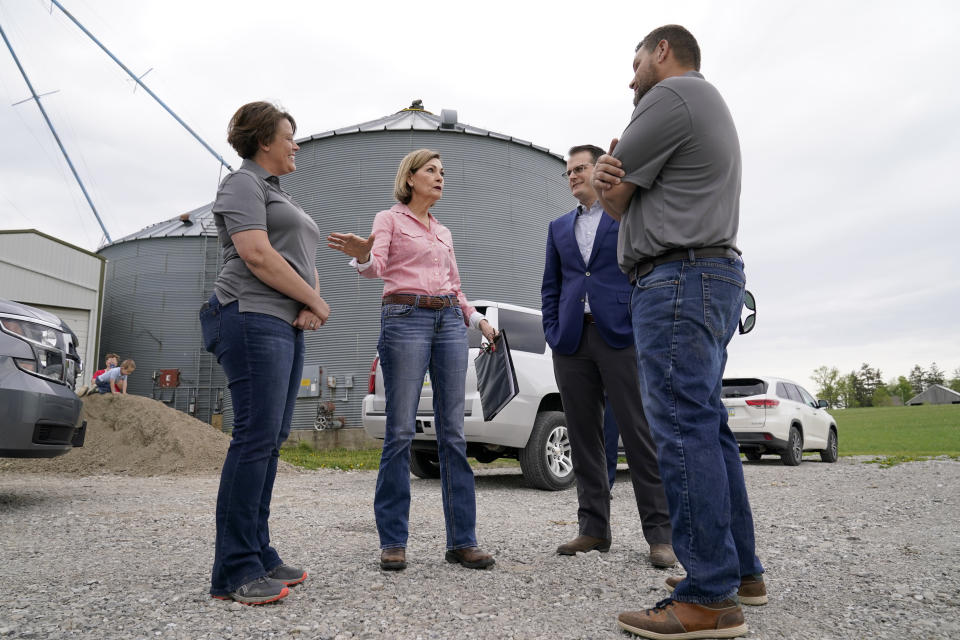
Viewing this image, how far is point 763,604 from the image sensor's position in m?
2.51

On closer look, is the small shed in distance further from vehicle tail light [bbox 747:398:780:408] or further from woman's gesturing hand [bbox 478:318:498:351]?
woman's gesturing hand [bbox 478:318:498:351]

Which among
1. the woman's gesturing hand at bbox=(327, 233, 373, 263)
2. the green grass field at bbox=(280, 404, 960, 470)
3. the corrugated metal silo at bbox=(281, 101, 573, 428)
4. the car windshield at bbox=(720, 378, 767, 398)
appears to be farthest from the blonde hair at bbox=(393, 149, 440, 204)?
the corrugated metal silo at bbox=(281, 101, 573, 428)

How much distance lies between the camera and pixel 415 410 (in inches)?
132

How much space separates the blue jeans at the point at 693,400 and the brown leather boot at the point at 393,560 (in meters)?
1.39

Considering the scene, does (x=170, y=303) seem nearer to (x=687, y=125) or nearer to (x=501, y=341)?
(x=501, y=341)

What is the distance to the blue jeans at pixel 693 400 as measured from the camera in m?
2.13

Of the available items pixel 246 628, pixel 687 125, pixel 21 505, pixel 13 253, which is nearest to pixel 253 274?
pixel 246 628

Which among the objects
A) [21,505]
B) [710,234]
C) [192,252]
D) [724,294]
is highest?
[192,252]

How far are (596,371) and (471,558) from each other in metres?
1.20

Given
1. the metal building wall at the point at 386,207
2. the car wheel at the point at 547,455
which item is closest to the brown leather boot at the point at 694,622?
the car wheel at the point at 547,455

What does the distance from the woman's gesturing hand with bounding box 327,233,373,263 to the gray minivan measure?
2.85 m

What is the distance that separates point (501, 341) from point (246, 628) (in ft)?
6.98

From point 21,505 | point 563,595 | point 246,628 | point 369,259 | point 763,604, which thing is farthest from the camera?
point 21,505

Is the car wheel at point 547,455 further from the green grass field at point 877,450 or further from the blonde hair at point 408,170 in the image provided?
the blonde hair at point 408,170
